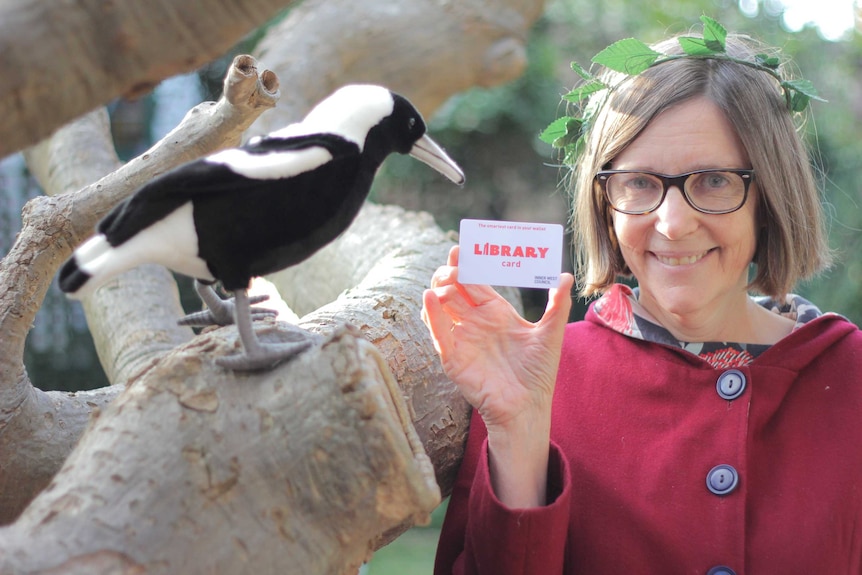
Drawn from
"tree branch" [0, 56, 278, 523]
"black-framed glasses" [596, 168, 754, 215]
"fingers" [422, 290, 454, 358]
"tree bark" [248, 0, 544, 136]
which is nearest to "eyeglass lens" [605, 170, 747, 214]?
"black-framed glasses" [596, 168, 754, 215]

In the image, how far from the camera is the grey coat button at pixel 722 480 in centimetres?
129

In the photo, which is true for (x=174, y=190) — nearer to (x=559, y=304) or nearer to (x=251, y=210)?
(x=251, y=210)

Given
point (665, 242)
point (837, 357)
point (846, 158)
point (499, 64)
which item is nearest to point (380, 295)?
point (665, 242)

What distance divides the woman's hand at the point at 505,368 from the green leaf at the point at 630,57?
0.48 meters

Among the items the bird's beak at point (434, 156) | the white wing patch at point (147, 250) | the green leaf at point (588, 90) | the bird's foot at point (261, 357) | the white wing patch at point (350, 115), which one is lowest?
the green leaf at point (588, 90)

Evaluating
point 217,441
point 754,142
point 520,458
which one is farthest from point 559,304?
point 217,441

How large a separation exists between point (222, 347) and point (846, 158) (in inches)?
172

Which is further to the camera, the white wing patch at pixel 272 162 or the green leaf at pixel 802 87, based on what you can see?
the green leaf at pixel 802 87

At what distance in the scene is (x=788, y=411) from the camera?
1.37 meters

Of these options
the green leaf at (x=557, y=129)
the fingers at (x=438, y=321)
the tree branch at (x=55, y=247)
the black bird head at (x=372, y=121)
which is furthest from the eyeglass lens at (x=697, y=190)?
the tree branch at (x=55, y=247)

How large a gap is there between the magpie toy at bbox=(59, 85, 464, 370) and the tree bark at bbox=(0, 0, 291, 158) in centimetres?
19

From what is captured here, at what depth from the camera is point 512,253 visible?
1146 millimetres

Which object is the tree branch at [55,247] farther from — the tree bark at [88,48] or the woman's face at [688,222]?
the woman's face at [688,222]

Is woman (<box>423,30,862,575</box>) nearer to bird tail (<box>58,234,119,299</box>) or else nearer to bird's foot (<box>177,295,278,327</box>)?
bird's foot (<box>177,295,278,327</box>)
